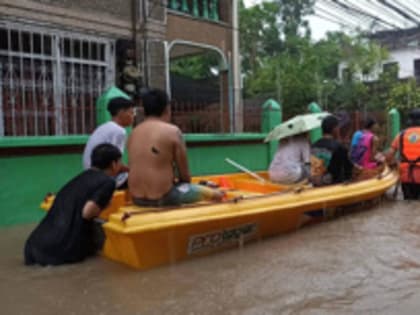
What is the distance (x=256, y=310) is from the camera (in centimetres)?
286

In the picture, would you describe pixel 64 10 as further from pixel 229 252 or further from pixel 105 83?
pixel 229 252

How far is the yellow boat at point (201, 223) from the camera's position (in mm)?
3436

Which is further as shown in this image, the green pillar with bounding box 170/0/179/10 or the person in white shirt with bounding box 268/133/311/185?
the green pillar with bounding box 170/0/179/10

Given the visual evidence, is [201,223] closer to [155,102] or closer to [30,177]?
[155,102]

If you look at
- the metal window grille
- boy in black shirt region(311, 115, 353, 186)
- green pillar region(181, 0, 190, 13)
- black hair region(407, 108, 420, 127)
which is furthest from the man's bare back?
green pillar region(181, 0, 190, 13)

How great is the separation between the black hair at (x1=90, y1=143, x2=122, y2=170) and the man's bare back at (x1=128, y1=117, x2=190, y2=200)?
0.49 ft

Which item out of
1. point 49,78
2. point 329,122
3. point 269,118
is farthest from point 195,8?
point 329,122

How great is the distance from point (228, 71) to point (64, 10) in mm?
Answer: 4029

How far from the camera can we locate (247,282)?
Answer: 3367mm

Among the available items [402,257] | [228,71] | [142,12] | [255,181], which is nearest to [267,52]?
[228,71]

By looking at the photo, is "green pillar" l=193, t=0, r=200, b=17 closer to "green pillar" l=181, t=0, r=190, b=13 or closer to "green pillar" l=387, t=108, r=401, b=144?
"green pillar" l=181, t=0, r=190, b=13

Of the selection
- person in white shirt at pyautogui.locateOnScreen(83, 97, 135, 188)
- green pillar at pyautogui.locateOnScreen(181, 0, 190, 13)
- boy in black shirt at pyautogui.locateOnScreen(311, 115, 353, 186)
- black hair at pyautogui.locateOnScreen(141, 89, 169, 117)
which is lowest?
boy in black shirt at pyautogui.locateOnScreen(311, 115, 353, 186)

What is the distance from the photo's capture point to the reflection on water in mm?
2928

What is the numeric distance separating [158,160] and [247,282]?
1.16m
